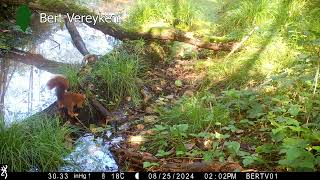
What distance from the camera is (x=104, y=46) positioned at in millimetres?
5797

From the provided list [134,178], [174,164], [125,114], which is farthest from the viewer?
[125,114]

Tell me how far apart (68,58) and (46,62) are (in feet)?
1.03

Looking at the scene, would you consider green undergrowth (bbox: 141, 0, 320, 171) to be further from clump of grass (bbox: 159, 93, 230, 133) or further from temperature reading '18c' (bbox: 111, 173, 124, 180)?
temperature reading '18c' (bbox: 111, 173, 124, 180)

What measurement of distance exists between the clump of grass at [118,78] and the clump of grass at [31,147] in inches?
45.4

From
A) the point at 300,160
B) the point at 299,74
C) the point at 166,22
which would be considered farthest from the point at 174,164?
the point at 166,22

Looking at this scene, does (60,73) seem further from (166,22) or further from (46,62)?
(166,22)

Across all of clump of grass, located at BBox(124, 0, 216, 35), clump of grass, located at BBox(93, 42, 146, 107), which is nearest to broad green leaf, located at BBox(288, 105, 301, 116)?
clump of grass, located at BBox(93, 42, 146, 107)

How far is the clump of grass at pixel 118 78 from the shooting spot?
456 centimetres

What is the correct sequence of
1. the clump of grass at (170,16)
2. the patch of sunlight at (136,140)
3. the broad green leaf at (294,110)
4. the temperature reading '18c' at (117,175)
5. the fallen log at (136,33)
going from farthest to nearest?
the clump of grass at (170,16) < the fallen log at (136,33) < the patch of sunlight at (136,140) < the broad green leaf at (294,110) < the temperature reading '18c' at (117,175)

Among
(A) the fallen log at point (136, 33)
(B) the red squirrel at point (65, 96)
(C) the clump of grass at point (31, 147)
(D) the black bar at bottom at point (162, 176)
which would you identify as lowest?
(D) the black bar at bottom at point (162, 176)

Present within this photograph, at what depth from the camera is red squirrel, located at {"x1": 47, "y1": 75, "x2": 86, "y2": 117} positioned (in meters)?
4.01

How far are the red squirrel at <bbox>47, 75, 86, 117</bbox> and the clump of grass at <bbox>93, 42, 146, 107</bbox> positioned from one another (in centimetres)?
44

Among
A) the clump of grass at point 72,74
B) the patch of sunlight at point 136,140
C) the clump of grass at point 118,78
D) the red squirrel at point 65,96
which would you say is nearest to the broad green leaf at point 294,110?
the patch of sunlight at point 136,140

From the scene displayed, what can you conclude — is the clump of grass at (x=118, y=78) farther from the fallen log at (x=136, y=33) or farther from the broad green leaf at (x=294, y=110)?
the broad green leaf at (x=294, y=110)
